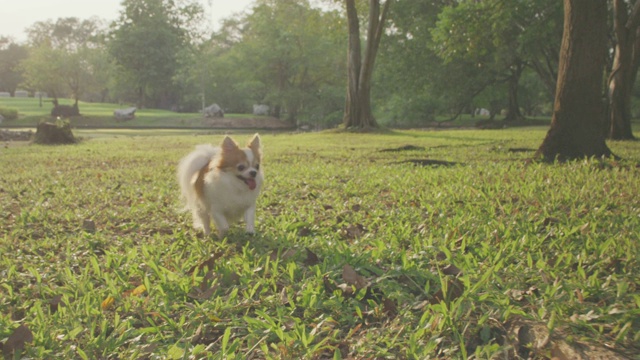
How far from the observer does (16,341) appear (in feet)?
8.98

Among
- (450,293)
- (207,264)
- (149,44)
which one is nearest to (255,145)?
(207,264)

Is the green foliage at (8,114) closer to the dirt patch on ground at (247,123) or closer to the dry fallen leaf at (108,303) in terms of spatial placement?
the dirt patch on ground at (247,123)

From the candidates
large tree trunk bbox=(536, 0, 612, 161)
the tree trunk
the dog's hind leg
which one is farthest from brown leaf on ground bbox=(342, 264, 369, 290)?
the tree trunk

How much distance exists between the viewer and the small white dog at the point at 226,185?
4.69 metres

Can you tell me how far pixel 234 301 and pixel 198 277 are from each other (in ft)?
1.62

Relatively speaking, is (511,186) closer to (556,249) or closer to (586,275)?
(556,249)

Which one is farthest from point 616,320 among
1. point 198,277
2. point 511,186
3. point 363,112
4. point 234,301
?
point 363,112

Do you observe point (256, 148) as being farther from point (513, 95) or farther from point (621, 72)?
point (513, 95)

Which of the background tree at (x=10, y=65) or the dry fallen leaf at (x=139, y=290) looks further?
the background tree at (x=10, y=65)

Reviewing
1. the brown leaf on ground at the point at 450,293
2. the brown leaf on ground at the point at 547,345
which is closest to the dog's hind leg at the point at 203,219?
the brown leaf on ground at the point at 450,293

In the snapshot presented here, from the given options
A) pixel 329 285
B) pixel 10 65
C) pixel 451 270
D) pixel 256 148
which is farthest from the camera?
pixel 10 65

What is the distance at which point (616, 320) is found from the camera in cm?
264

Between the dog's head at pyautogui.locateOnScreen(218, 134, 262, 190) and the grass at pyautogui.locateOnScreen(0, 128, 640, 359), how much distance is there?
54 centimetres

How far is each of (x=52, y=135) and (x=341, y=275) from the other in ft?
62.4
